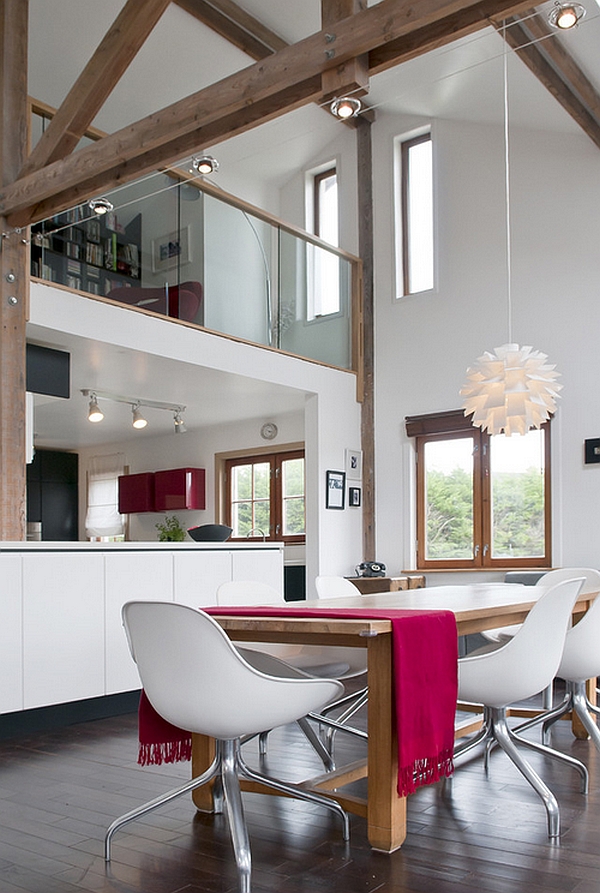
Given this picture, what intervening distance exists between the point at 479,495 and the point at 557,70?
352 cm

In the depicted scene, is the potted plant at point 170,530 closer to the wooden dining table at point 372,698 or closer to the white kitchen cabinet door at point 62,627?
the white kitchen cabinet door at point 62,627

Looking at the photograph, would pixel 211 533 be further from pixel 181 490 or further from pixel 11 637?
pixel 181 490

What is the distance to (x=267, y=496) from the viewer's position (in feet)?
30.5

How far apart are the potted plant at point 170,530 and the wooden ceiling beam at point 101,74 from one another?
4925 mm

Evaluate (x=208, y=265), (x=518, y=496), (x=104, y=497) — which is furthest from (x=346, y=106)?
(x=104, y=497)

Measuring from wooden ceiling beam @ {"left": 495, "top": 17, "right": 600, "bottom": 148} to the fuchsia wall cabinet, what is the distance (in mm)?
5379

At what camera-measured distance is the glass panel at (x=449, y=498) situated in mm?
7766

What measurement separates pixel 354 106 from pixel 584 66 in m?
3.01

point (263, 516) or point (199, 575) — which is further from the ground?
point (263, 516)

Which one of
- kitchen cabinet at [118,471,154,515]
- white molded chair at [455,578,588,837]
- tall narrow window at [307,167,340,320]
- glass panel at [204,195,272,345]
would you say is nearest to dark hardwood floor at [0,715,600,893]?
white molded chair at [455,578,588,837]

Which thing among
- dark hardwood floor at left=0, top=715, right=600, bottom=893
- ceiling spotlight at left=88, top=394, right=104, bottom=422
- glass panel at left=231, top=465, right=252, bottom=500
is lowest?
dark hardwood floor at left=0, top=715, right=600, bottom=893

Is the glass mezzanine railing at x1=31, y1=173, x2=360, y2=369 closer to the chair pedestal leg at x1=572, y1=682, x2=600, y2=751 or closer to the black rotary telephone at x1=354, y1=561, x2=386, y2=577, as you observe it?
the black rotary telephone at x1=354, y1=561, x2=386, y2=577

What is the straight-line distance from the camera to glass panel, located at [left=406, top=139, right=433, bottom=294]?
27.2 ft

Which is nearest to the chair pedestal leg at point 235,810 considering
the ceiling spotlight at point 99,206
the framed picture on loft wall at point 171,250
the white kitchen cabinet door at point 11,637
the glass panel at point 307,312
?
the white kitchen cabinet door at point 11,637
